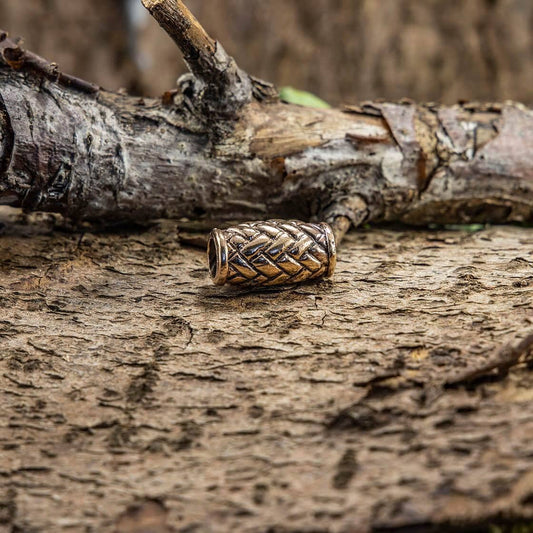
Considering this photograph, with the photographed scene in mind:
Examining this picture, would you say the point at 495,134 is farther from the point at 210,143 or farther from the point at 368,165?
the point at 210,143

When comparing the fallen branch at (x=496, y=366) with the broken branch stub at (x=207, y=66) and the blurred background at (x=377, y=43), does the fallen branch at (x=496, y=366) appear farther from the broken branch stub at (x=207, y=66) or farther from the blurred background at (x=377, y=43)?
the blurred background at (x=377, y=43)

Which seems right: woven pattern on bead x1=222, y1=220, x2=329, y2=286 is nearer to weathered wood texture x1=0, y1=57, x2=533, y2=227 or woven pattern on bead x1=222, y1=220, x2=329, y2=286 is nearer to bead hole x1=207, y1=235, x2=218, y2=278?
bead hole x1=207, y1=235, x2=218, y2=278

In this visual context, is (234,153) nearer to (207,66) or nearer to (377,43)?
(207,66)

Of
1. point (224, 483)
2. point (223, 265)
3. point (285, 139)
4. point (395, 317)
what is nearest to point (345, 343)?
point (395, 317)

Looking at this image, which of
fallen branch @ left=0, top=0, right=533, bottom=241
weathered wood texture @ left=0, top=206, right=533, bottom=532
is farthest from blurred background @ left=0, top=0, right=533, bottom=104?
weathered wood texture @ left=0, top=206, right=533, bottom=532

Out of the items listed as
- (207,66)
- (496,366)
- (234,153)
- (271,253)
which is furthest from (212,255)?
(496,366)
